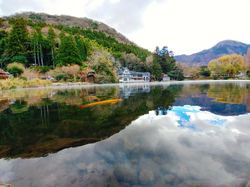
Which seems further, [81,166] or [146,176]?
[81,166]

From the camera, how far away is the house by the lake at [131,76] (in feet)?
153

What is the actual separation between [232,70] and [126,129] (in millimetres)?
68041

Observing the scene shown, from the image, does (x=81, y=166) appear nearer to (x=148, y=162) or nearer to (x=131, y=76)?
(x=148, y=162)

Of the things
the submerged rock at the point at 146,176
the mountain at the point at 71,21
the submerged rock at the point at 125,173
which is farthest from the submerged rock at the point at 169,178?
the mountain at the point at 71,21

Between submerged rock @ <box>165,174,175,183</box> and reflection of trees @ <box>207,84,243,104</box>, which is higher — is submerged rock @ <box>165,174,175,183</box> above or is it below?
below

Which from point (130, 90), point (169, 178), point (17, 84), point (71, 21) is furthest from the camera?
point (71, 21)

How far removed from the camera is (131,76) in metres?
49.3

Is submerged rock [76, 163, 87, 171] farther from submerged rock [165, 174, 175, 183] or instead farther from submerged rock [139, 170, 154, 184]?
submerged rock [165, 174, 175, 183]

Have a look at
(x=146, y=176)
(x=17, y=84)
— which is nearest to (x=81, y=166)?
(x=146, y=176)

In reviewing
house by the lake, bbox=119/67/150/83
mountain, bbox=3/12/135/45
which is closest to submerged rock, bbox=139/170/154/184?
house by the lake, bbox=119/67/150/83

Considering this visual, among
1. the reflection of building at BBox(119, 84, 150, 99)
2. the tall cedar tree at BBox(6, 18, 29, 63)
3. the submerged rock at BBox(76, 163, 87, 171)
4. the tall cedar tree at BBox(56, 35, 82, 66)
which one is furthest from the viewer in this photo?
→ the tall cedar tree at BBox(56, 35, 82, 66)

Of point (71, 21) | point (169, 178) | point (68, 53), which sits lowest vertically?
point (169, 178)

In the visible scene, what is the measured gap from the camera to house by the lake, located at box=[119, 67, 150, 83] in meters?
46.5

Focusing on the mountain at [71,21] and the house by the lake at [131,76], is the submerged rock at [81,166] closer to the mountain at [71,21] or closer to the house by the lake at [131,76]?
Answer: the house by the lake at [131,76]
